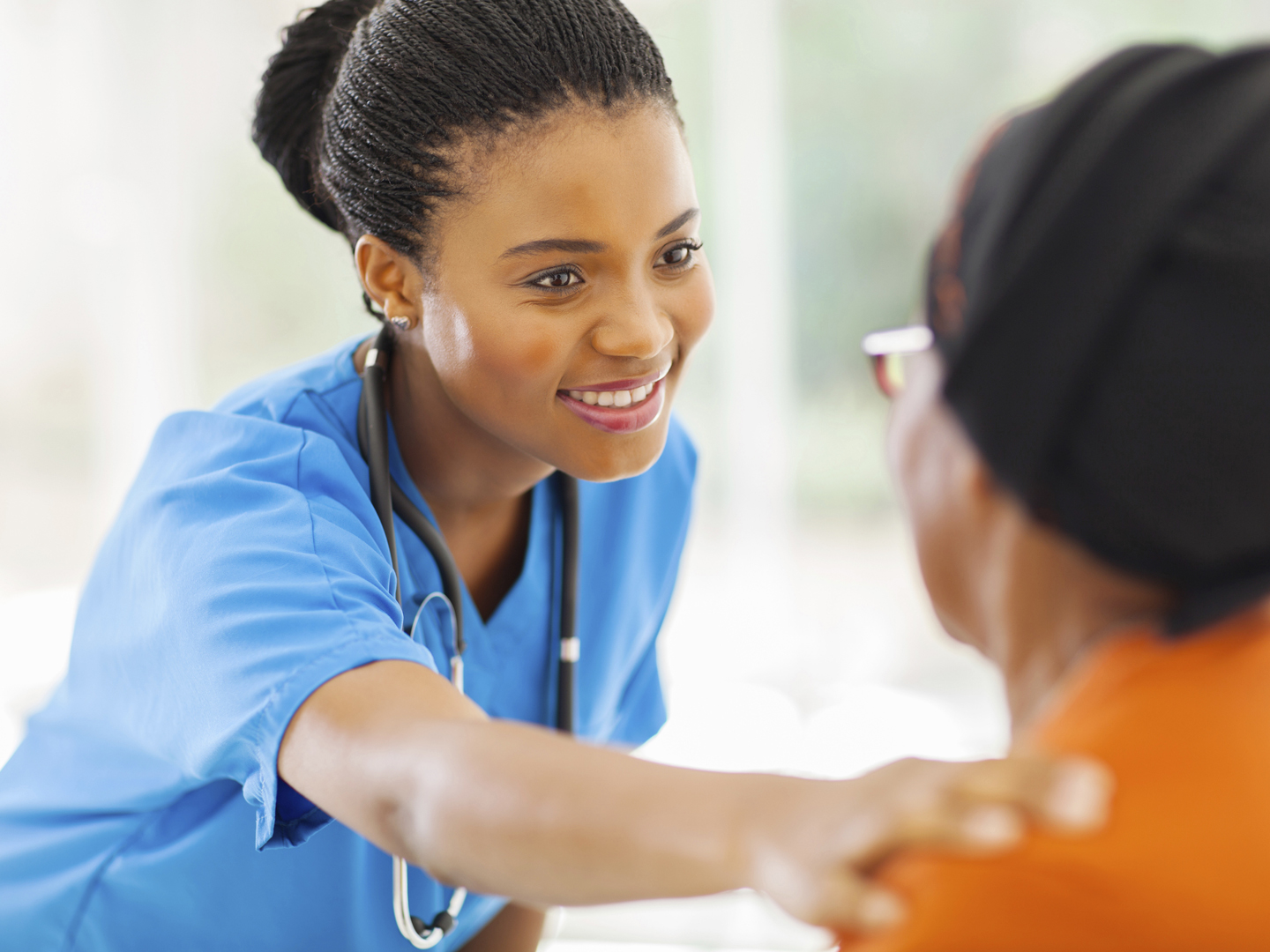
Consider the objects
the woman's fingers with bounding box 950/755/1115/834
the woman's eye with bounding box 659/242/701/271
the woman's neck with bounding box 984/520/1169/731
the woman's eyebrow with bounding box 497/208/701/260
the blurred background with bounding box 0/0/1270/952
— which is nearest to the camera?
the woman's fingers with bounding box 950/755/1115/834

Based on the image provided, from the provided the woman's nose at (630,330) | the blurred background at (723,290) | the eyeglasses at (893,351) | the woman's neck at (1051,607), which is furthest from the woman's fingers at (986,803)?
the blurred background at (723,290)

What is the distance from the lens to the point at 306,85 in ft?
3.92

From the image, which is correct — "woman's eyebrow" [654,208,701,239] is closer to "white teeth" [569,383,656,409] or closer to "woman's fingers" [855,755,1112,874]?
"white teeth" [569,383,656,409]

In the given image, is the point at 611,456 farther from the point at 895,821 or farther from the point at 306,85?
the point at 895,821

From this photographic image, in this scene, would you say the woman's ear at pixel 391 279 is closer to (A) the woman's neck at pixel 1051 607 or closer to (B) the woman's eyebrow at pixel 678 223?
(B) the woman's eyebrow at pixel 678 223

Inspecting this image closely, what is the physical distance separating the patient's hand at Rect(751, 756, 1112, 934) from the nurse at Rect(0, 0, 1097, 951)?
138 millimetres

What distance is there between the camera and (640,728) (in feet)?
4.82

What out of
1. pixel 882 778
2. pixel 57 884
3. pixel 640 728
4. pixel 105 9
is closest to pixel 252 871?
pixel 57 884

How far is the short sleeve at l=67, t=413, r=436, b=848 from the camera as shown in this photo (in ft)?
2.67

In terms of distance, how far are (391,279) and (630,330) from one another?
260 millimetres

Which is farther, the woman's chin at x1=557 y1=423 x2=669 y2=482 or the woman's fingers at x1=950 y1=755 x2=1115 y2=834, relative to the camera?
the woman's chin at x1=557 y1=423 x2=669 y2=482

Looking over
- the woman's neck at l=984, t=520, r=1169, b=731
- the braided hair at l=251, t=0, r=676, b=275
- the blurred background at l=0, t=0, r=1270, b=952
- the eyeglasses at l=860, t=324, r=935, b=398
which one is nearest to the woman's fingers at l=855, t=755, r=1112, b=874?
the woman's neck at l=984, t=520, r=1169, b=731

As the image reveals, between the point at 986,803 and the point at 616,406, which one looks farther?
the point at 616,406

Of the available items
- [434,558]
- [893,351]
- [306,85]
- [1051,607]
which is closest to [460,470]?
[434,558]
